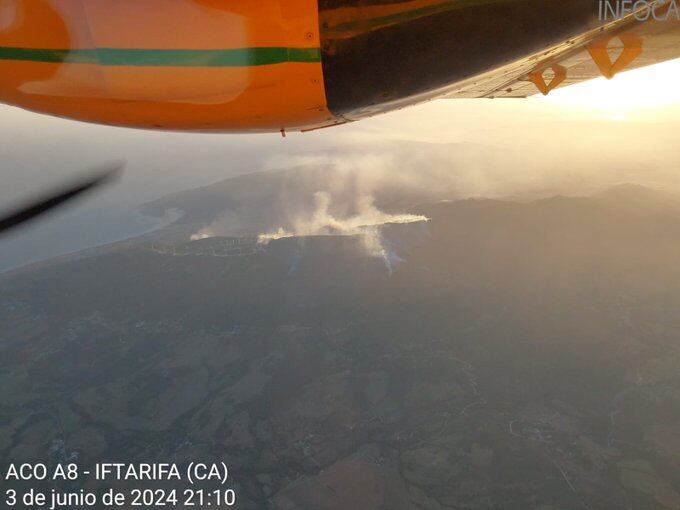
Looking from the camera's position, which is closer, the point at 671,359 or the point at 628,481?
the point at 628,481

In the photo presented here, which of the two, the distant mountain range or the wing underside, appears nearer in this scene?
the wing underside

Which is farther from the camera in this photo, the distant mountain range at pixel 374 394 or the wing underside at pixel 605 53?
the distant mountain range at pixel 374 394

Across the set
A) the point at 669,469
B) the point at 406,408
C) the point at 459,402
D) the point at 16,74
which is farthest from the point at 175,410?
the point at 16,74

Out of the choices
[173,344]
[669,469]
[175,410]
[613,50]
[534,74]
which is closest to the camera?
[613,50]

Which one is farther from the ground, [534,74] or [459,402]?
[534,74]

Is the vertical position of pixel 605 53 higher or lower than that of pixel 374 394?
higher

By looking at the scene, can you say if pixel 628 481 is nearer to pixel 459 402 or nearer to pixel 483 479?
pixel 483 479

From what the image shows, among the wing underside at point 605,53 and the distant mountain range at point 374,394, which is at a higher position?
the wing underside at point 605,53

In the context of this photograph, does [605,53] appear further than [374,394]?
No

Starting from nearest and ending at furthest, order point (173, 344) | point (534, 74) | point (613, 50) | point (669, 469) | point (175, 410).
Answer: point (613, 50) < point (534, 74) < point (669, 469) < point (175, 410) < point (173, 344)

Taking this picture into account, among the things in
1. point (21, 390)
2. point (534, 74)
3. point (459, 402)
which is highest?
point (534, 74)

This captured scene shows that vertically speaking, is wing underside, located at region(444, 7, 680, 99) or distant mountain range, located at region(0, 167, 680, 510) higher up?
wing underside, located at region(444, 7, 680, 99)
